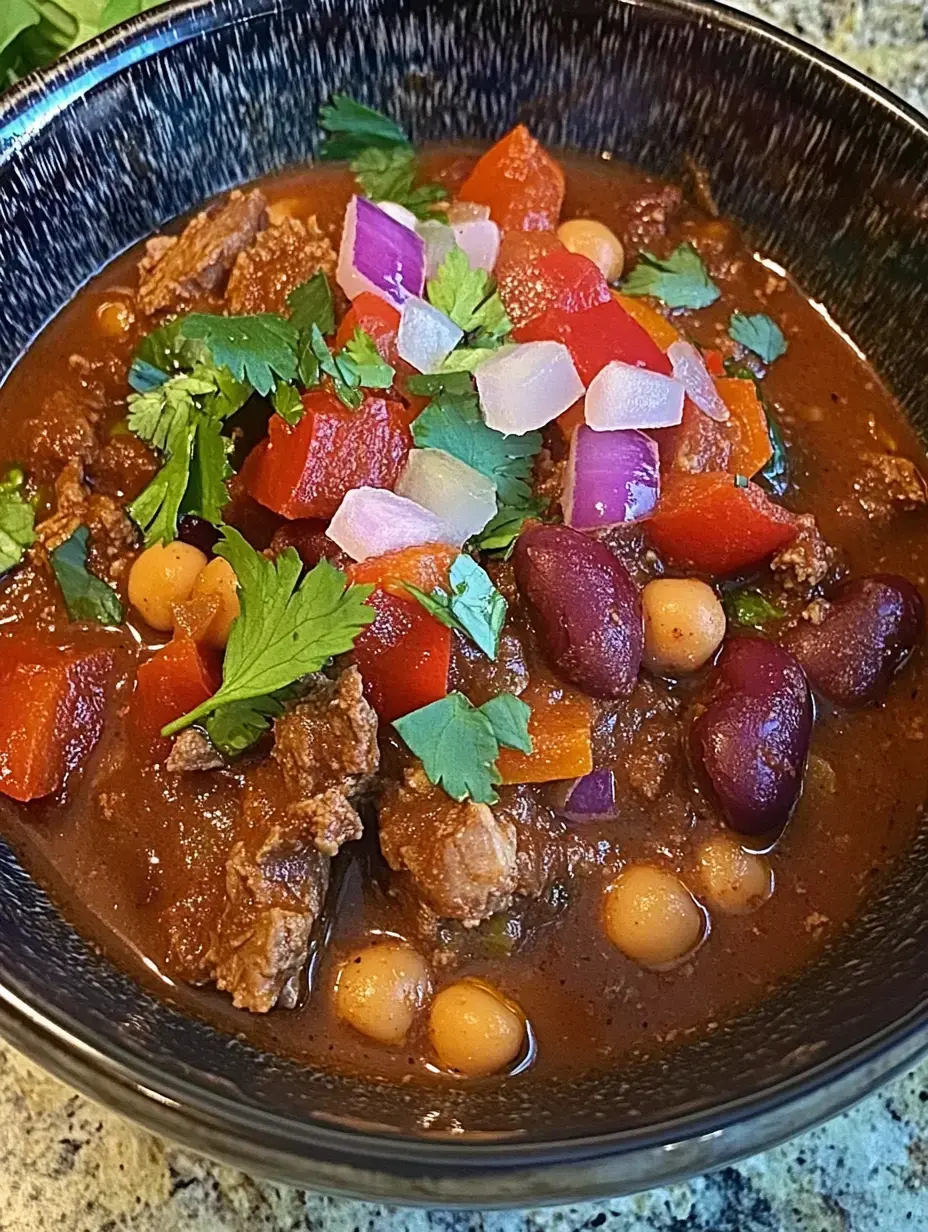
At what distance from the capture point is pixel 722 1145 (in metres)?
1.74

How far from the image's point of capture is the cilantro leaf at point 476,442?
2.41m

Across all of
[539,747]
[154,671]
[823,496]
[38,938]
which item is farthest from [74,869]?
[823,496]

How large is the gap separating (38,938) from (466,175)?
2.03 m

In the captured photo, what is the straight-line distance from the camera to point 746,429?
8.64ft

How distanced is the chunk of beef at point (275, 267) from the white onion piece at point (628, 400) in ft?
2.25

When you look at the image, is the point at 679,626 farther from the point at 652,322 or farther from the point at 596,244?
the point at 596,244

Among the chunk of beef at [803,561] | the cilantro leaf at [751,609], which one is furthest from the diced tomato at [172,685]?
the chunk of beef at [803,561]

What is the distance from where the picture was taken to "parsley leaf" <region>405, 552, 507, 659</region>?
2227 mm

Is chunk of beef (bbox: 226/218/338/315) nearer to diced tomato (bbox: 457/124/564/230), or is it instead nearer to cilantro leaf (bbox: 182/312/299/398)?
cilantro leaf (bbox: 182/312/299/398)

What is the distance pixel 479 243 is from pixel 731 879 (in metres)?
1.43

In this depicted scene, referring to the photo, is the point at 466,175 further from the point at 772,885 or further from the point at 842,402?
the point at 772,885

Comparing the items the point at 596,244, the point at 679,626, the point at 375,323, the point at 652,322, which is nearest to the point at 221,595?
the point at 375,323

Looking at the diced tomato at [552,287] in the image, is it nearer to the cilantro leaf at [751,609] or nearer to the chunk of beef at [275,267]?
the chunk of beef at [275,267]

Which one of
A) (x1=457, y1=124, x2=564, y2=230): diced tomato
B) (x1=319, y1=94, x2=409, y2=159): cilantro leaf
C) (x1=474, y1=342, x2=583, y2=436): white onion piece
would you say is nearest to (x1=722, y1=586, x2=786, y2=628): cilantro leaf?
(x1=474, y1=342, x2=583, y2=436): white onion piece
